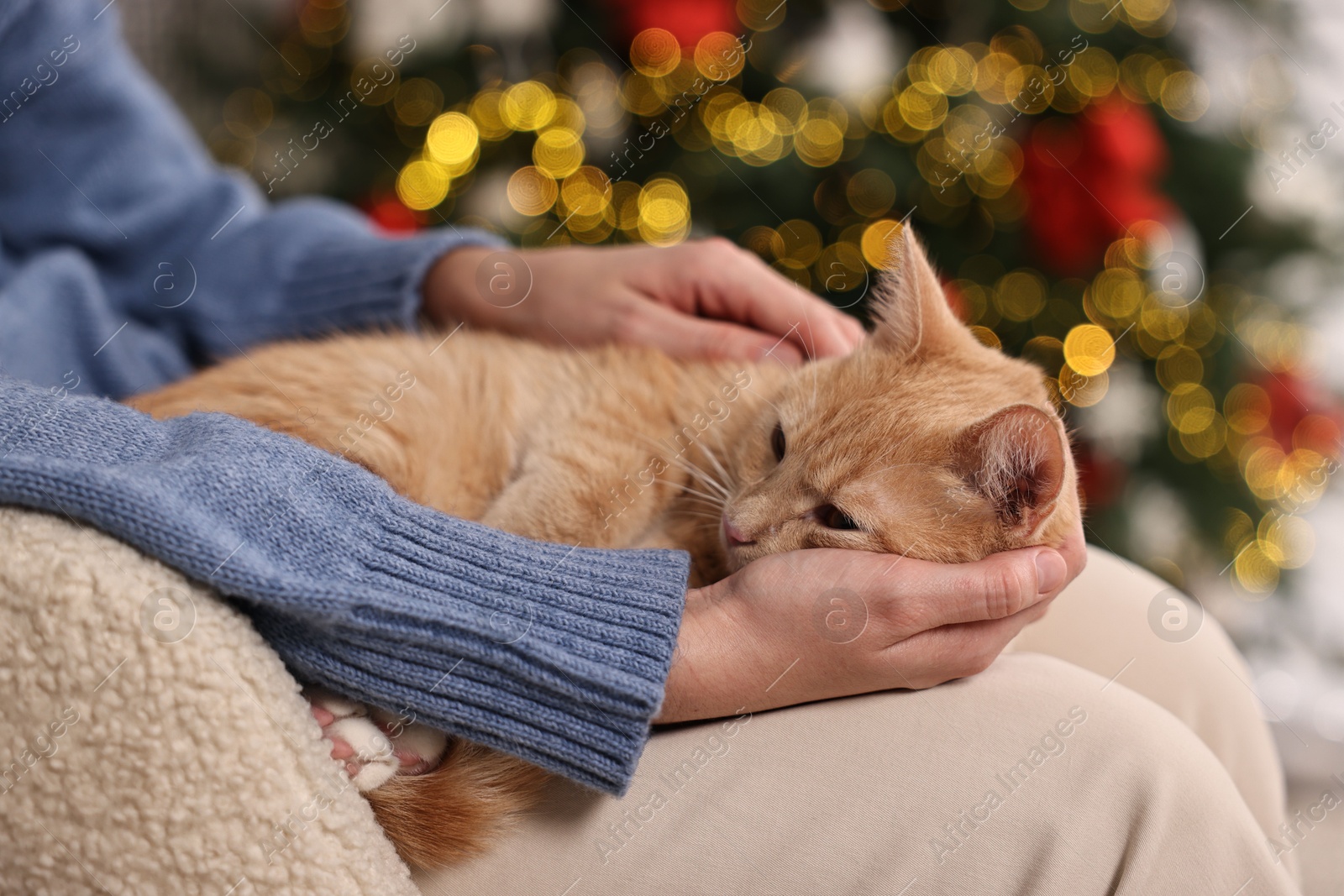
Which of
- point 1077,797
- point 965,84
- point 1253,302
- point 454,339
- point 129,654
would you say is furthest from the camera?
point 1253,302

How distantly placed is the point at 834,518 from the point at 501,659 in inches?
18.1

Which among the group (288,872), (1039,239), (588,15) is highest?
(588,15)

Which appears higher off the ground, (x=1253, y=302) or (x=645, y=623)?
(x=645, y=623)

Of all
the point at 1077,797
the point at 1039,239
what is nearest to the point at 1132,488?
the point at 1039,239

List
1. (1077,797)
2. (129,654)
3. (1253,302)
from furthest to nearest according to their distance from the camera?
1. (1253,302)
2. (1077,797)
3. (129,654)

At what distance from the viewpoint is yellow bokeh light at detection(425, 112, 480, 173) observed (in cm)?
203

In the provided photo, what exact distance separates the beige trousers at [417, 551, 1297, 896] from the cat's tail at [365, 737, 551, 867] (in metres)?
0.02

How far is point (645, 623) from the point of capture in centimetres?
78

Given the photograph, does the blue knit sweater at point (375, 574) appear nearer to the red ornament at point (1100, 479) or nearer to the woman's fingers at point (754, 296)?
the woman's fingers at point (754, 296)

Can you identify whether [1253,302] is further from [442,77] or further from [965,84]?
[442,77]

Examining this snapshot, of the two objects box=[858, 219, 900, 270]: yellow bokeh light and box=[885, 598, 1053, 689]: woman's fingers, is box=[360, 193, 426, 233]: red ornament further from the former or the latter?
box=[885, 598, 1053, 689]: woman's fingers

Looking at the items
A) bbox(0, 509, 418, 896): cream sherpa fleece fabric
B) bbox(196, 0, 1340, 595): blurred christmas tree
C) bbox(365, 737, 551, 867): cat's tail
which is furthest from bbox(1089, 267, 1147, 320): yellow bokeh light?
bbox(0, 509, 418, 896): cream sherpa fleece fabric

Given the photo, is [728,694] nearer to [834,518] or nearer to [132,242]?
[834,518]

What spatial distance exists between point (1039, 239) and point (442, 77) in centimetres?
144
